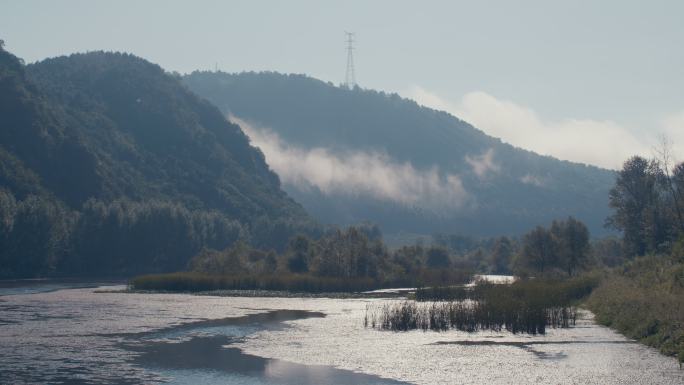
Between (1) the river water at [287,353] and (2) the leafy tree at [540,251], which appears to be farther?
(2) the leafy tree at [540,251]

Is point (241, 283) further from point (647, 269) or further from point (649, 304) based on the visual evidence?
point (649, 304)

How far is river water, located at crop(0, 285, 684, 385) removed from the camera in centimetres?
4019

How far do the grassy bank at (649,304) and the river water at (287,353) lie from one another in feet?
4.78

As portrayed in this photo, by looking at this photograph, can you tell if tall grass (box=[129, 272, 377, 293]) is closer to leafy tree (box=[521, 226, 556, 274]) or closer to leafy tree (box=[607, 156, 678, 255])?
leafy tree (box=[521, 226, 556, 274])

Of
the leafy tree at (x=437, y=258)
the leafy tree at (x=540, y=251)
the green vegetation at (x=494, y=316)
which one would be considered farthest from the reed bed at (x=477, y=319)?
the leafy tree at (x=437, y=258)

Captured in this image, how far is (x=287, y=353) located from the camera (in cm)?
4903

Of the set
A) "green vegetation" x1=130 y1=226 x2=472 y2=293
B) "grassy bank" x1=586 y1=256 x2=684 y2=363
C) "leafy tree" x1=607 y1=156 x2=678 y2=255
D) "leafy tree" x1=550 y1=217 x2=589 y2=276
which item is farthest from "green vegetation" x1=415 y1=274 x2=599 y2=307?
"leafy tree" x1=550 y1=217 x2=589 y2=276

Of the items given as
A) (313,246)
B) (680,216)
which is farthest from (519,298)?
(313,246)

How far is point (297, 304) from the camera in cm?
9294

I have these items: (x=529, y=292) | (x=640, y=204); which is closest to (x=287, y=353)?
(x=529, y=292)

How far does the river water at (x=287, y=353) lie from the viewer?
132 ft

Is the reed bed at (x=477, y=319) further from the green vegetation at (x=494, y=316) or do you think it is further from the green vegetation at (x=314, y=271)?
the green vegetation at (x=314, y=271)

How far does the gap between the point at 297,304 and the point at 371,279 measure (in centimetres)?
3823

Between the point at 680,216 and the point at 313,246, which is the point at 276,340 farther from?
the point at 313,246
